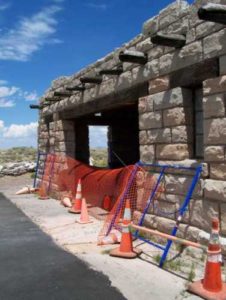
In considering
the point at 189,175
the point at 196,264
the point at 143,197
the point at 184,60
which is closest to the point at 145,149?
the point at 143,197

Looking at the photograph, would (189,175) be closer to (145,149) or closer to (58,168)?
(145,149)

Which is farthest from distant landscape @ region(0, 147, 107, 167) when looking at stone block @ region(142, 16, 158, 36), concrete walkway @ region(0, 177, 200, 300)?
A: stone block @ region(142, 16, 158, 36)

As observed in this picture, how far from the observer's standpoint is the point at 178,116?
714 centimetres

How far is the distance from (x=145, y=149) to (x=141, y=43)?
2101mm

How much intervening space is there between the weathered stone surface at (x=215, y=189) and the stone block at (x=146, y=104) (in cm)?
215

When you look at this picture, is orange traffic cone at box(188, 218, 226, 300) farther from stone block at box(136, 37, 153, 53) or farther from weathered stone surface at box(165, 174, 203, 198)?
stone block at box(136, 37, 153, 53)

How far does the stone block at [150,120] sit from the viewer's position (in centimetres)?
767

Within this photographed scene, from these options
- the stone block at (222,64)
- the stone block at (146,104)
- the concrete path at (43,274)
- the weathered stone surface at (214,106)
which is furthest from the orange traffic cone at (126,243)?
the stone block at (222,64)

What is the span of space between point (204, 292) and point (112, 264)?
5.66 ft

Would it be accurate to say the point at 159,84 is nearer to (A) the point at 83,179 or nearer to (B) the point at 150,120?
(B) the point at 150,120

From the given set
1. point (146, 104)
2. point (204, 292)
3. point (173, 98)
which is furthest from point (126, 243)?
point (146, 104)

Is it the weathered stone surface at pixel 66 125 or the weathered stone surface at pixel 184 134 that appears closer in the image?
the weathered stone surface at pixel 184 134

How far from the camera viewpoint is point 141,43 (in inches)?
326

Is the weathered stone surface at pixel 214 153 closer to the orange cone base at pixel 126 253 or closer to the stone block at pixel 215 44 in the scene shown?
the stone block at pixel 215 44
